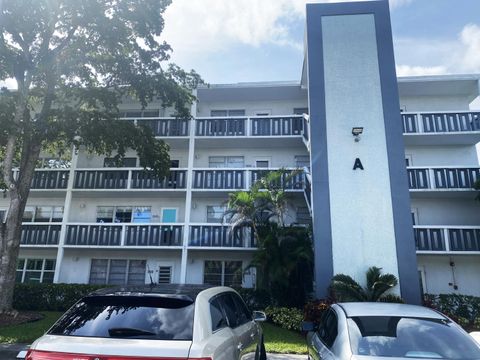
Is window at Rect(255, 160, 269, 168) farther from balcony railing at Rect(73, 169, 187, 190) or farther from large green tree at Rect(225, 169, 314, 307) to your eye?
balcony railing at Rect(73, 169, 187, 190)

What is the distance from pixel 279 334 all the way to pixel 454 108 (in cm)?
1361

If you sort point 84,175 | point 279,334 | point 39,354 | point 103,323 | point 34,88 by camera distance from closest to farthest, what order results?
point 39,354 < point 103,323 < point 279,334 < point 34,88 < point 84,175

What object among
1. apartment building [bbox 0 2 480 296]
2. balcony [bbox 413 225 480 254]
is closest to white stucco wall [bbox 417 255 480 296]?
apartment building [bbox 0 2 480 296]

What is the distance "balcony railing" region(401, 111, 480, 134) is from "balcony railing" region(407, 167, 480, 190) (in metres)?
1.73

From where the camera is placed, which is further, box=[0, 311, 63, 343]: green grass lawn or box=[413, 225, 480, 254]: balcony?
box=[413, 225, 480, 254]: balcony

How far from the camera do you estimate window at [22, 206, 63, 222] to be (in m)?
18.3

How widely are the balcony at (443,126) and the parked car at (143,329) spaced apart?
14103 millimetres

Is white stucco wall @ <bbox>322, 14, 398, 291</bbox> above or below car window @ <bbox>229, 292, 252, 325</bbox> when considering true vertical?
above

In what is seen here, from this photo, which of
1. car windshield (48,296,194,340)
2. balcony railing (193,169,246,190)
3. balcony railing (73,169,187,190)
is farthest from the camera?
balcony railing (73,169,187,190)

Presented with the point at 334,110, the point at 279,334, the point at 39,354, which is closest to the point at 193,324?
the point at 39,354

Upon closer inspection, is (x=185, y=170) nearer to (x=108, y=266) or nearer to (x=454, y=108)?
(x=108, y=266)

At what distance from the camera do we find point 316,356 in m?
5.11

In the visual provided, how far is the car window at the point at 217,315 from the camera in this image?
4.08 m

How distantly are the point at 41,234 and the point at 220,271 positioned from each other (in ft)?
26.8
